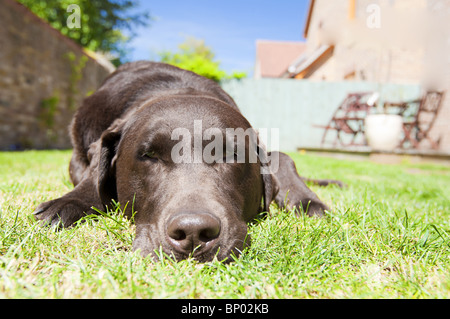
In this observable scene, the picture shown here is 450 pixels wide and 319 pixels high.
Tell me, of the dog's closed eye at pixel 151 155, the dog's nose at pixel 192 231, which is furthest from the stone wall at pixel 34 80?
the dog's nose at pixel 192 231

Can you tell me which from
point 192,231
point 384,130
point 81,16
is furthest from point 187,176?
point 81,16

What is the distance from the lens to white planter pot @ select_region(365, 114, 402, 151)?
8.88 metres

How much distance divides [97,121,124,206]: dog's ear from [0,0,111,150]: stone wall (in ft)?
18.9

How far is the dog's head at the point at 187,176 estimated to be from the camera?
1.40m

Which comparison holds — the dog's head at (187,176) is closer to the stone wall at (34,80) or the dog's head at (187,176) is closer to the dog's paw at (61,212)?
the dog's paw at (61,212)

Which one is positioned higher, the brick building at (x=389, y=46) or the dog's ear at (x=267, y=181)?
the brick building at (x=389, y=46)

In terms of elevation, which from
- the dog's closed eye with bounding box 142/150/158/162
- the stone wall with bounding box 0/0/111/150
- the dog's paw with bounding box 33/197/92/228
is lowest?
the dog's paw with bounding box 33/197/92/228

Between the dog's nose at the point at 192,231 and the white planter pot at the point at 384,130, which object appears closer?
the dog's nose at the point at 192,231

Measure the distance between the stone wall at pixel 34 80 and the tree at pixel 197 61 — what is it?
10.4 feet

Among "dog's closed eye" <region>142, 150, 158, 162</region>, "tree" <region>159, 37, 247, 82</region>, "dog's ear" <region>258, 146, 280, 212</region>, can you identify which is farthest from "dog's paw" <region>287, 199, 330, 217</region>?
"tree" <region>159, 37, 247, 82</region>

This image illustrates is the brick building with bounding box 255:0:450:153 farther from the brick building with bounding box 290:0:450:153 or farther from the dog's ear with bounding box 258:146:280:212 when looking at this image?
the dog's ear with bounding box 258:146:280:212

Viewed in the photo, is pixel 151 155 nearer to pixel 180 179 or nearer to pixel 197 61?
pixel 180 179

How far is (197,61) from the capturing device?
43.5ft
